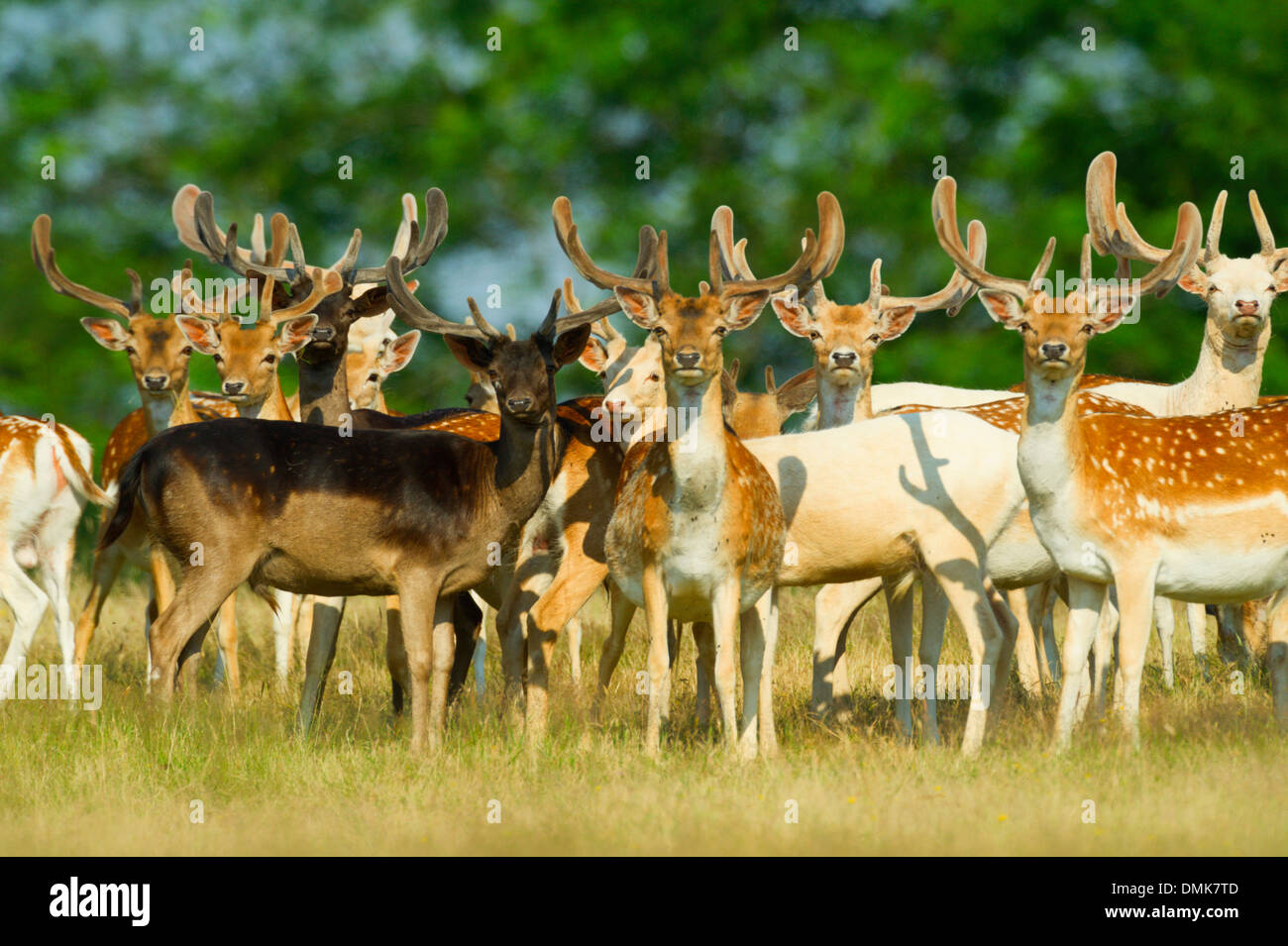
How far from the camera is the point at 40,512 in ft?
28.2

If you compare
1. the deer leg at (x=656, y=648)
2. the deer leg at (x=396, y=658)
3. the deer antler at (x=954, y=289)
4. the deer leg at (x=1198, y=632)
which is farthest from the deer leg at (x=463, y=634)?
the deer leg at (x=1198, y=632)

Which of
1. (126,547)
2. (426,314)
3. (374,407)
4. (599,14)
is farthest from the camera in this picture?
(599,14)

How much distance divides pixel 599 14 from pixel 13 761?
13016 mm

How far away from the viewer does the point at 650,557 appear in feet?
21.3

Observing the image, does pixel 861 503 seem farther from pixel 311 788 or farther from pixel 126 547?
pixel 126 547

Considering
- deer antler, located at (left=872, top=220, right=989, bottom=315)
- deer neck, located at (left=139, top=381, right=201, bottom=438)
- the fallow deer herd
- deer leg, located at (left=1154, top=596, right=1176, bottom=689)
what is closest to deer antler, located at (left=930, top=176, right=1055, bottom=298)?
the fallow deer herd

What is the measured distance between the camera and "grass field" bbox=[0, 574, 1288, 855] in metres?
5.43

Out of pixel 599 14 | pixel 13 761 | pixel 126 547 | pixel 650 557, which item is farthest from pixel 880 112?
pixel 13 761

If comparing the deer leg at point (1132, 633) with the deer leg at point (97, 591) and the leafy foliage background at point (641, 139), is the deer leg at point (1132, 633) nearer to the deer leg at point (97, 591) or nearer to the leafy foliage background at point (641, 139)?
the deer leg at point (97, 591)

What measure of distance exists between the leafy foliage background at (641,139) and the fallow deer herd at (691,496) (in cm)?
722

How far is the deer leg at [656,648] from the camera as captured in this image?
21.2ft

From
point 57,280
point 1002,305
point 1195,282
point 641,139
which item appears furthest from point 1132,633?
point 641,139

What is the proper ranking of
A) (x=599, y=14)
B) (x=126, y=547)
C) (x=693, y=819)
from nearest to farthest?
(x=693, y=819) < (x=126, y=547) < (x=599, y=14)

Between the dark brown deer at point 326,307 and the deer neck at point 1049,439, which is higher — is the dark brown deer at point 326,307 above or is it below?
above
